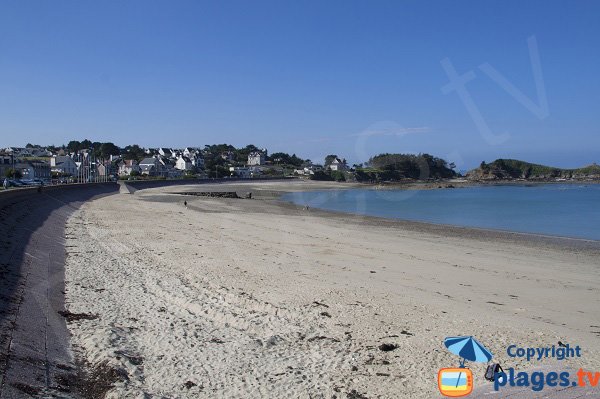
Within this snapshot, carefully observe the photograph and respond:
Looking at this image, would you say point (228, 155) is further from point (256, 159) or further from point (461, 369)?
point (461, 369)

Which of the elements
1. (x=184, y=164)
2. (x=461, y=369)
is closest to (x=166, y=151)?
(x=184, y=164)

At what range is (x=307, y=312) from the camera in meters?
6.96

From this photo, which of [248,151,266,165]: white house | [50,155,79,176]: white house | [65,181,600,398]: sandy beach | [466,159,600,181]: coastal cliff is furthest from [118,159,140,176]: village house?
[65,181,600,398]: sandy beach

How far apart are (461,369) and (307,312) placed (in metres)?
2.66

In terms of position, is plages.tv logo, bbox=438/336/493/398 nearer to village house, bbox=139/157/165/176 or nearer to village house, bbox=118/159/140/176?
village house, bbox=139/157/165/176

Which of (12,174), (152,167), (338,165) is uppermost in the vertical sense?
(338,165)

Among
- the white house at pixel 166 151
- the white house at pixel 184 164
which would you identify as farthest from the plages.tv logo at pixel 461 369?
the white house at pixel 166 151

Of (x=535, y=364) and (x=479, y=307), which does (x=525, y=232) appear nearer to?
(x=479, y=307)

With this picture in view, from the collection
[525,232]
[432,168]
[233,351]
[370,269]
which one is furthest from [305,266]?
[432,168]

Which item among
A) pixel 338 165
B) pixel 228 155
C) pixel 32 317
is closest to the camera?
pixel 32 317

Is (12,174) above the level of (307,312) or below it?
above

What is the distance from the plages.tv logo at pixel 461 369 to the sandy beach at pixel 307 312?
100 mm

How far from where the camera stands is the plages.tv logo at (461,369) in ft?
14.4

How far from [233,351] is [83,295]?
3.58 meters
